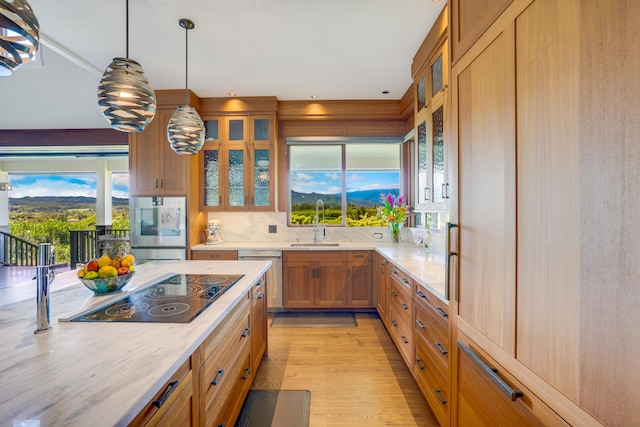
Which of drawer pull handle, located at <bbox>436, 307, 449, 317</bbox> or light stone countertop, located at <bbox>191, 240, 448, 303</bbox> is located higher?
light stone countertop, located at <bbox>191, 240, 448, 303</bbox>

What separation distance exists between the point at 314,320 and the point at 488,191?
3034 mm

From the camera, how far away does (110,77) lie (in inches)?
59.4

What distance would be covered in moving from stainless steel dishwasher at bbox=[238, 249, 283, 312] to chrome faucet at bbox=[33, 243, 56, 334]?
2.65 metres

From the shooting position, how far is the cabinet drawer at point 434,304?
1658mm

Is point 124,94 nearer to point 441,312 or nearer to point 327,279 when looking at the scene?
point 441,312

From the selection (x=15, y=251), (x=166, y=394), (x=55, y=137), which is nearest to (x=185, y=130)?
(x=166, y=394)

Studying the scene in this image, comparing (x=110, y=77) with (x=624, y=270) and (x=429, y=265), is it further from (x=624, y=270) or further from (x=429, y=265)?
(x=429, y=265)

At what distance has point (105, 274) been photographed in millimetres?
1584

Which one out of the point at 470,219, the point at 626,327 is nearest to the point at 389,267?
the point at 470,219

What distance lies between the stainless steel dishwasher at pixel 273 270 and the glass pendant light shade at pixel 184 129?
1.86 meters

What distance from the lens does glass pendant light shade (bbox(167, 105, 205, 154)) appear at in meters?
2.17

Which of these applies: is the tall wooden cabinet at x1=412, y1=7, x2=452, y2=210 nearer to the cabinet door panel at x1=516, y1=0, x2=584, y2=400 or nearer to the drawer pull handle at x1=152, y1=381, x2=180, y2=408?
the cabinet door panel at x1=516, y1=0, x2=584, y2=400

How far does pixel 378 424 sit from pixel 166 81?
403cm

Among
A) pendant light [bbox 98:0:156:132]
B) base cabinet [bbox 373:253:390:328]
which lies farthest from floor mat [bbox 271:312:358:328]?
pendant light [bbox 98:0:156:132]
